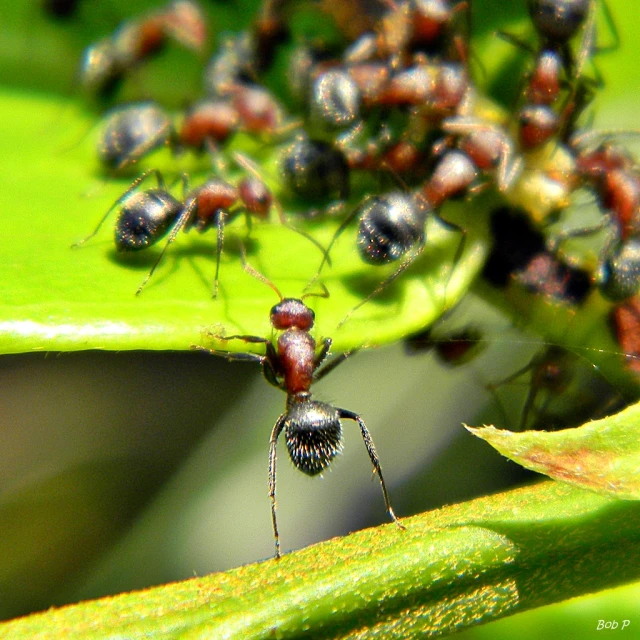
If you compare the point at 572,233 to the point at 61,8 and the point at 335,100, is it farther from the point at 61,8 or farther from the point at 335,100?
the point at 61,8

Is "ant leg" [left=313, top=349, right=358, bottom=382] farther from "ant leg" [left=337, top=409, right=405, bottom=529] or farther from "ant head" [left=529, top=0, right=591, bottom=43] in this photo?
"ant head" [left=529, top=0, right=591, bottom=43]

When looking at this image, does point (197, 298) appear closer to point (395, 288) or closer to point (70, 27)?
point (395, 288)

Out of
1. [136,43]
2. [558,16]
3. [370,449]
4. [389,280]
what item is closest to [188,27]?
[136,43]

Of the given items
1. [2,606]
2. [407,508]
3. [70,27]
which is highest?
[70,27]

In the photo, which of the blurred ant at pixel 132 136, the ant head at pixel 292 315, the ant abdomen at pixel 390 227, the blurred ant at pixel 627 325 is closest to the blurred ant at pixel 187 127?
the blurred ant at pixel 132 136

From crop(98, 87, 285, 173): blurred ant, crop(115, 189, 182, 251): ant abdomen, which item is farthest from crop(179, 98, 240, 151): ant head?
crop(115, 189, 182, 251): ant abdomen

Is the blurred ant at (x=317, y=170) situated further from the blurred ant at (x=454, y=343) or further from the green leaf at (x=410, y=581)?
the green leaf at (x=410, y=581)

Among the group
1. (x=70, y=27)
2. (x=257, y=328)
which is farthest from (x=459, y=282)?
(x=70, y=27)
